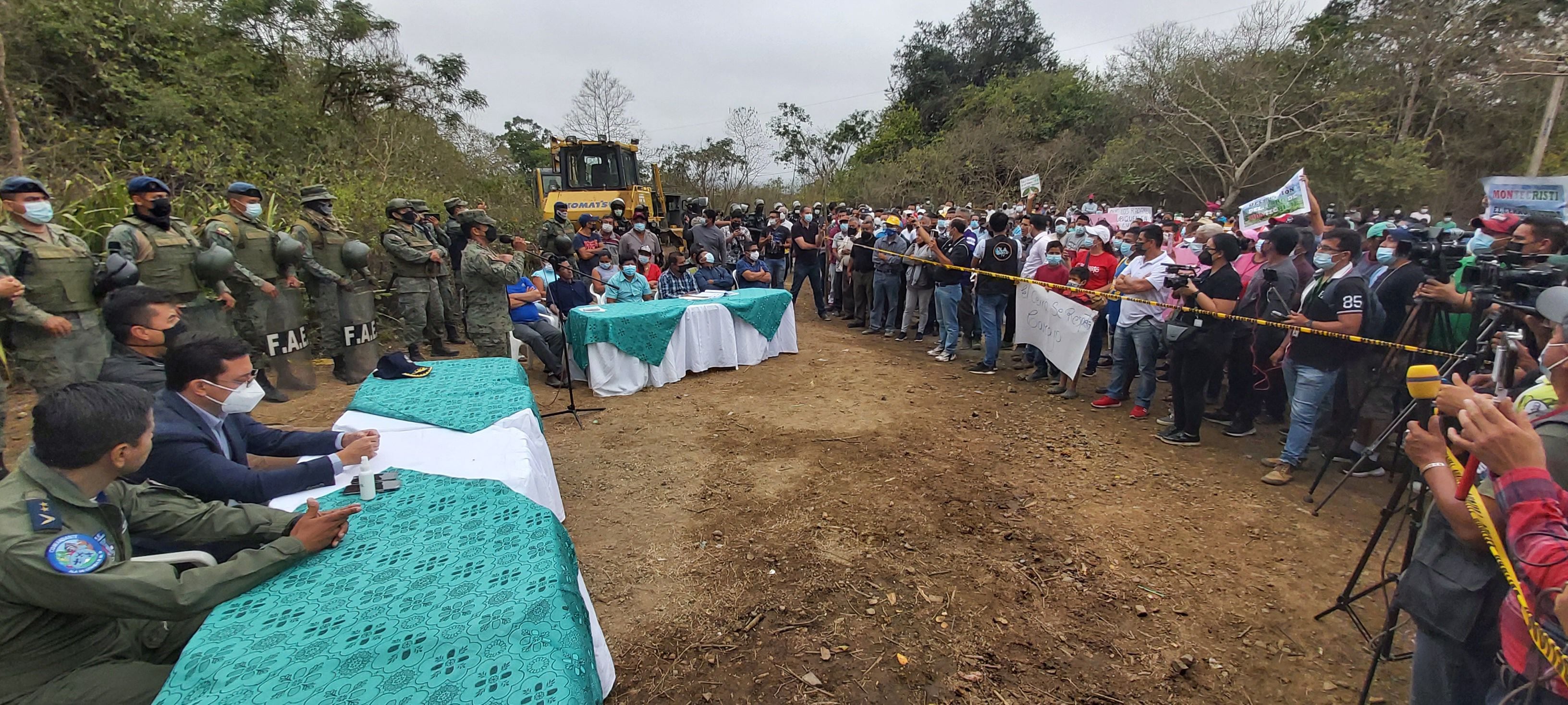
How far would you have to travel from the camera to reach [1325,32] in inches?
765

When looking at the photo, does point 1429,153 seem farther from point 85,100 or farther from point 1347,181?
point 85,100

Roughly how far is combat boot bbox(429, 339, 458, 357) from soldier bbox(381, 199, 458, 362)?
0.51 metres

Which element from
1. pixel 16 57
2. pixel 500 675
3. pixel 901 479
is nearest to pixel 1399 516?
pixel 901 479

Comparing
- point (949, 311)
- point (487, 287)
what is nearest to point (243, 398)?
point (487, 287)

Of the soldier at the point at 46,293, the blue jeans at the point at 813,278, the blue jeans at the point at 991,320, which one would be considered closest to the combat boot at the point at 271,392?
the soldier at the point at 46,293

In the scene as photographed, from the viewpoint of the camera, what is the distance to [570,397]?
19.7ft

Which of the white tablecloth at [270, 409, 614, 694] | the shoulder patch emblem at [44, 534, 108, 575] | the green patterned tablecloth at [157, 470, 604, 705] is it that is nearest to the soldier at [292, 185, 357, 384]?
the white tablecloth at [270, 409, 614, 694]

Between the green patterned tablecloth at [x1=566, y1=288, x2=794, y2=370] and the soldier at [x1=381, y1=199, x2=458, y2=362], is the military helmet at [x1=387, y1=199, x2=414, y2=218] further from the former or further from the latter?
the green patterned tablecloth at [x1=566, y1=288, x2=794, y2=370]

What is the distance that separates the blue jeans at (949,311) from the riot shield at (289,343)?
6778 millimetres

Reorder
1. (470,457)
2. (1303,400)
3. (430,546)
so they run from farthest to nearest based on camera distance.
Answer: (1303,400)
(470,457)
(430,546)

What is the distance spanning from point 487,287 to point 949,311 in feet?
17.4

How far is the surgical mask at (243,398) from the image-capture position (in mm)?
2289

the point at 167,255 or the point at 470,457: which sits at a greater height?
the point at 167,255

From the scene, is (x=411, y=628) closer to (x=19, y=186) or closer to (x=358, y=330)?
(x=19, y=186)
